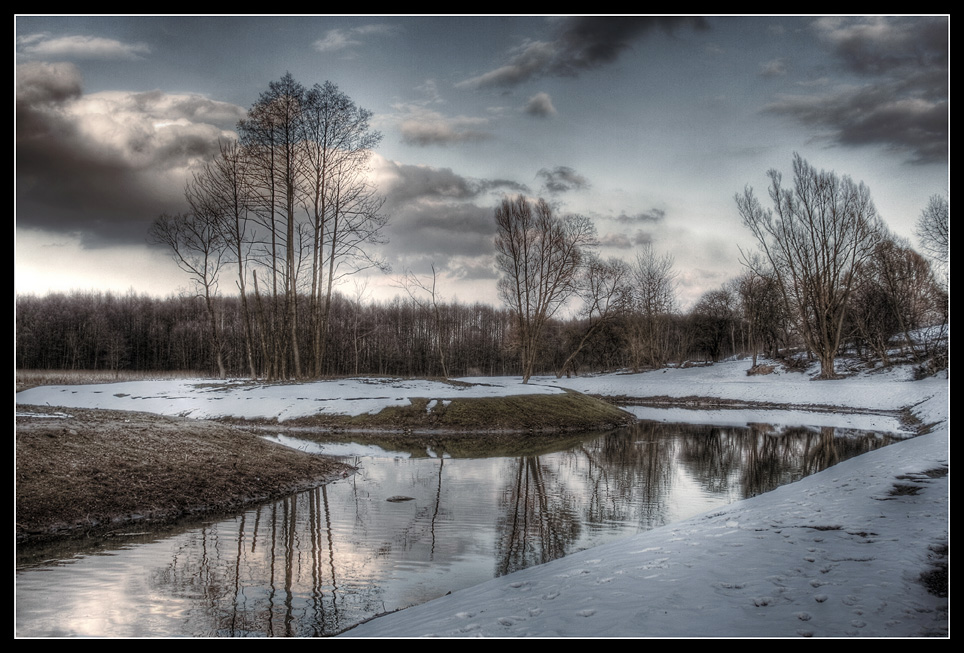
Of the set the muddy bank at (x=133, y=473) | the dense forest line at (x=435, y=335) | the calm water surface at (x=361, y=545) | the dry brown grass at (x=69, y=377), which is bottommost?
the calm water surface at (x=361, y=545)

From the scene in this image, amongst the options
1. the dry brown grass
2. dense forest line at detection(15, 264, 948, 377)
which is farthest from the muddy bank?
the dry brown grass

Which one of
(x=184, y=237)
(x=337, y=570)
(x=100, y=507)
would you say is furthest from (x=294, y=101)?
(x=337, y=570)

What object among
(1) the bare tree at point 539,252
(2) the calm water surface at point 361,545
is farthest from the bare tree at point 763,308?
(2) the calm water surface at point 361,545

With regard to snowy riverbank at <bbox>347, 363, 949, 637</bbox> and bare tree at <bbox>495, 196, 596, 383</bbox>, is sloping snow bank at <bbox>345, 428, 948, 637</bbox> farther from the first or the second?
bare tree at <bbox>495, 196, 596, 383</bbox>

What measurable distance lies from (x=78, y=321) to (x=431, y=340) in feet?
207

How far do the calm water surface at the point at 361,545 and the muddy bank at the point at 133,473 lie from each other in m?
0.70

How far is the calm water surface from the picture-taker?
196 inches

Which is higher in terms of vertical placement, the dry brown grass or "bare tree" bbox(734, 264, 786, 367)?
"bare tree" bbox(734, 264, 786, 367)

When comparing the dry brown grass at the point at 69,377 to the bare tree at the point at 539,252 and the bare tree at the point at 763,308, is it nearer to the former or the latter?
the bare tree at the point at 539,252

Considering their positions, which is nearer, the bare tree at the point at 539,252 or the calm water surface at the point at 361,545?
the calm water surface at the point at 361,545

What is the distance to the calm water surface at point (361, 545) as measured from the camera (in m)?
4.97

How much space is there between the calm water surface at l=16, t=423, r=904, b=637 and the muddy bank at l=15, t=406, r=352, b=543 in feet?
2.30

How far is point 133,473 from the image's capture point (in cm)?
891
